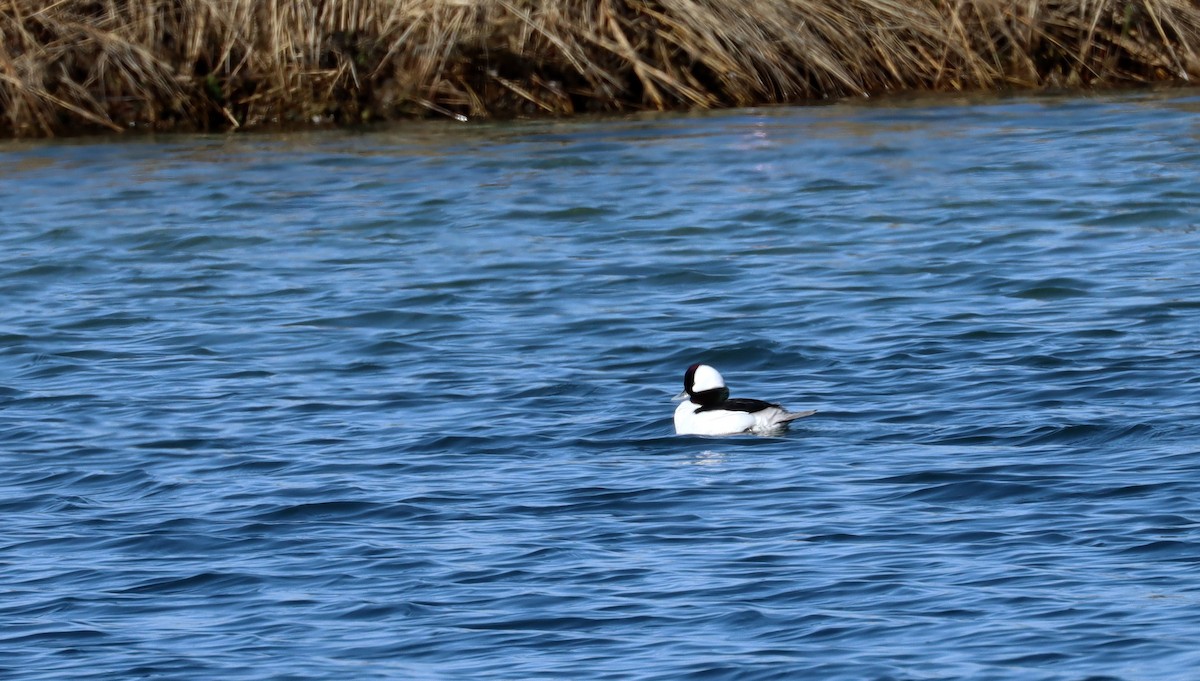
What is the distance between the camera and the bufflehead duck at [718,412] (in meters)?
9.99

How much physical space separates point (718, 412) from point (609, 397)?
1.07 metres

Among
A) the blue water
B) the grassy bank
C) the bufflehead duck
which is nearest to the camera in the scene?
the blue water

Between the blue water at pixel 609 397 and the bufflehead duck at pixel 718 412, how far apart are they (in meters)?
0.10

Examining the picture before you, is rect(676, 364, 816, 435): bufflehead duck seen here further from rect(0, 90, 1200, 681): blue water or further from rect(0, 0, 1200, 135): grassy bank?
rect(0, 0, 1200, 135): grassy bank

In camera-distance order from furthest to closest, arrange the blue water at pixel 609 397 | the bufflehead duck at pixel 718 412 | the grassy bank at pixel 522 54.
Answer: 1. the grassy bank at pixel 522 54
2. the bufflehead duck at pixel 718 412
3. the blue water at pixel 609 397

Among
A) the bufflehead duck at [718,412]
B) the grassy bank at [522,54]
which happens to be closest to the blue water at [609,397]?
the bufflehead duck at [718,412]

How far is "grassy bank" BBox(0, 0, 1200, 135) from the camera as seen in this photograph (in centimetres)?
1950

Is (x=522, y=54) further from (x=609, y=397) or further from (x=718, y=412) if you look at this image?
(x=718, y=412)

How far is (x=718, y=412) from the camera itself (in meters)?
10.1

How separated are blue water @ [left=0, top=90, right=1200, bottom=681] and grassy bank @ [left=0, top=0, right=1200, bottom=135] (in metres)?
0.67

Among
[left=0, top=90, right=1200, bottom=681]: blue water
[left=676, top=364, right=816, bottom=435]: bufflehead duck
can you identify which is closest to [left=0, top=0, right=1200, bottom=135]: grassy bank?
[left=0, top=90, right=1200, bottom=681]: blue water

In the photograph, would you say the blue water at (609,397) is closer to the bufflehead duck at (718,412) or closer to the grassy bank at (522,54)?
the bufflehead duck at (718,412)

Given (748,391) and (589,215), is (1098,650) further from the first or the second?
(589,215)

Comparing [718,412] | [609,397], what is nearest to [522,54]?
[609,397]
